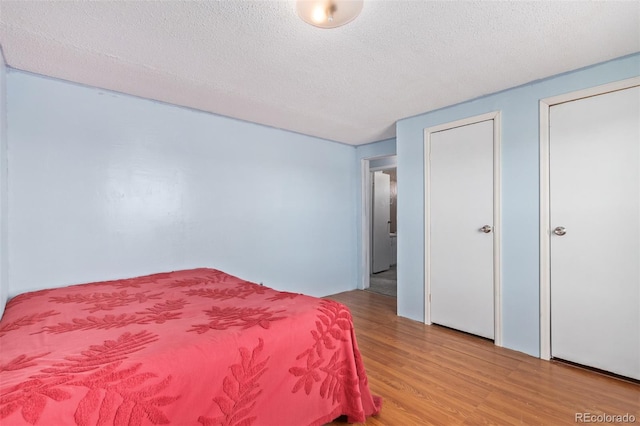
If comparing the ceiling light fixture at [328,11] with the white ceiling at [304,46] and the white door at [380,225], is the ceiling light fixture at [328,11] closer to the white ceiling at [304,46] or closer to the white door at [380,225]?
the white ceiling at [304,46]

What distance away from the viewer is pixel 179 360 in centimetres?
110

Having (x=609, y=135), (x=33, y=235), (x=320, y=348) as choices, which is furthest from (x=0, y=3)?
(x=609, y=135)

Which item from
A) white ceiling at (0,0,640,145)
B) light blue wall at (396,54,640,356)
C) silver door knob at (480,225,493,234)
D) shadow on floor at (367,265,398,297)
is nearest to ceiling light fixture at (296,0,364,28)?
white ceiling at (0,0,640,145)

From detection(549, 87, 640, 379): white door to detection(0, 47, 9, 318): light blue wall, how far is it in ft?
12.7

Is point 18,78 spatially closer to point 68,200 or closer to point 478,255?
point 68,200

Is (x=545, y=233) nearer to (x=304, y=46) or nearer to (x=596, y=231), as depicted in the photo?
(x=596, y=231)

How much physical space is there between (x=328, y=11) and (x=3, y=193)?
2.36 m

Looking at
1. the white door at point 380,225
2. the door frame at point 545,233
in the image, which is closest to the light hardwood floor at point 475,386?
the door frame at point 545,233

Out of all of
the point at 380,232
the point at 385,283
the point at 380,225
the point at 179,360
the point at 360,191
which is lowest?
the point at 385,283

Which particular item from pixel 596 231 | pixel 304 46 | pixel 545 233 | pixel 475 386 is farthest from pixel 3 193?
pixel 596 231

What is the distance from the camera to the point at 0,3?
4.62ft

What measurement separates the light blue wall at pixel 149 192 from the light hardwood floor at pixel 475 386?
1637 mm

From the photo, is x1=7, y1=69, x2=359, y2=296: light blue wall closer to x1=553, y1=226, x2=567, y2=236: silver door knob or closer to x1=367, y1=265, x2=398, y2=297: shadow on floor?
x1=367, y1=265, x2=398, y2=297: shadow on floor

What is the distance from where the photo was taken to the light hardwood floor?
66.1 inches
